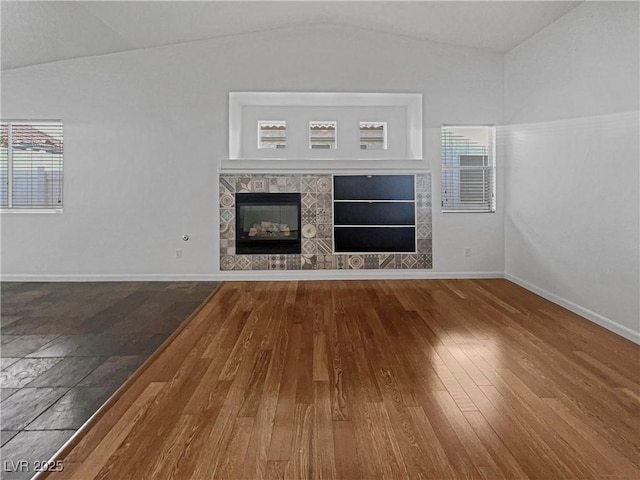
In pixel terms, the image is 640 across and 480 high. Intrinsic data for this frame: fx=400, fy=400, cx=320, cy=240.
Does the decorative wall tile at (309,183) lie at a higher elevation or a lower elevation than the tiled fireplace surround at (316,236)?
higher

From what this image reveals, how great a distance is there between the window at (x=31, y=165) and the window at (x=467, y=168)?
488 cm

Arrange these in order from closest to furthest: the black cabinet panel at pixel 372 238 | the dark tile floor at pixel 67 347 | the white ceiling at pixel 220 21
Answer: the dark tile floor at pixel 67 347
the white ceiling at pixel 220 21
the black cabinet panel at pixel 372 238

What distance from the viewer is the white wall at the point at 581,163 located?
3.02 m

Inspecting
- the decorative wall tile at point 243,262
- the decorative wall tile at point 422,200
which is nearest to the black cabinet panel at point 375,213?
the decorative wall tile at point 422,200

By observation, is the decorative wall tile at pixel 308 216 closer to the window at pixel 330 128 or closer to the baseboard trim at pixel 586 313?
Answer: the window at pixel 330 128

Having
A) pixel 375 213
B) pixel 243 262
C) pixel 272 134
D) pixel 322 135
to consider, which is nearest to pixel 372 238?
pixel 375 213

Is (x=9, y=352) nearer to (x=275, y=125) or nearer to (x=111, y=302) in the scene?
(x=111, y=302)

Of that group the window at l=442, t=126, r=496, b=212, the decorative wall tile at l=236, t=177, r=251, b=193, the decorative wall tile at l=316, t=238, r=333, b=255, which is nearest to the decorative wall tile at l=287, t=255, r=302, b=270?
the decorative wall tile at l=316, t=238, r=333, b=255

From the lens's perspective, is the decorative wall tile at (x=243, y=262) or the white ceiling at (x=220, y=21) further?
the decorative wall tile at (x=243, y=262)

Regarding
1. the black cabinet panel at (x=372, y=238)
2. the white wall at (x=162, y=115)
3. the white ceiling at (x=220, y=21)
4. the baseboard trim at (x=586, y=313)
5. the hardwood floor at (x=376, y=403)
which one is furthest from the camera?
the black cabinet panel at (x=372, y=238)

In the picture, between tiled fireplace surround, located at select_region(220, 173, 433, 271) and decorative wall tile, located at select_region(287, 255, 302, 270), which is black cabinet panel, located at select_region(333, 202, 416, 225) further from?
decorative wall tile, located at select_region(287, 255, 302, 270)

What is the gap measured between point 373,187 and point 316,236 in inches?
37.8

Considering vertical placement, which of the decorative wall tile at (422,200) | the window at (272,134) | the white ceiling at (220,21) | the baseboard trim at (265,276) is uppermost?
the white ceiling at (220,21)

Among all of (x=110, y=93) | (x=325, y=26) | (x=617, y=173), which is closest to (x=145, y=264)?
(x=110, y=93)
